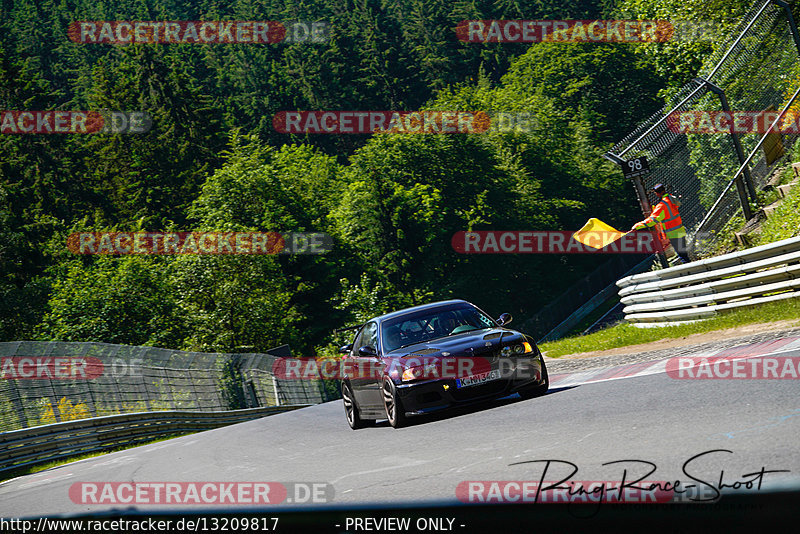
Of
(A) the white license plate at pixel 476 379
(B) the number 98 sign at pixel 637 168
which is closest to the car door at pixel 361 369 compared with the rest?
(A) the white license plate at pixel 476 379

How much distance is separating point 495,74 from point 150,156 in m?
42.0

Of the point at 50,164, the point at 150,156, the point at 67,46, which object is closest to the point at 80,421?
the point at 50,164

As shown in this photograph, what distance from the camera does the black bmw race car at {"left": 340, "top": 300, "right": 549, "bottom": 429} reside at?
10.6 meters

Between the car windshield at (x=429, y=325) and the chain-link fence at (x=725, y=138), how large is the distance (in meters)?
5.59

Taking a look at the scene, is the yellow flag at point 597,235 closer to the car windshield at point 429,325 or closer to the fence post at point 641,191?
the fence post at point 641,191

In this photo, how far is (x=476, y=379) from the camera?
10625 mm

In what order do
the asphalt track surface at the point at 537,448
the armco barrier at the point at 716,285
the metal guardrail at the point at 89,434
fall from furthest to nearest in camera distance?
1. the metal guardrail at the point at 89,434
2. the armco barrier at the point at 716,285
3. the asphalt track surface at the point at 537,448

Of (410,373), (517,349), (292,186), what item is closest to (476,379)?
(517,349)

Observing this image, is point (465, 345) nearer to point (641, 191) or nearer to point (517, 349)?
point (517, 349)

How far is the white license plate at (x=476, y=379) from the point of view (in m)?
10.6

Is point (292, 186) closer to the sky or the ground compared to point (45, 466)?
closer to the sky

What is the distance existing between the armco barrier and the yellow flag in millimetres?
1022

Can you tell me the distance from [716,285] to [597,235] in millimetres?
2557

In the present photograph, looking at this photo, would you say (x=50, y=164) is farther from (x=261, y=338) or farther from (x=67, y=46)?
(x=67, y=46)
